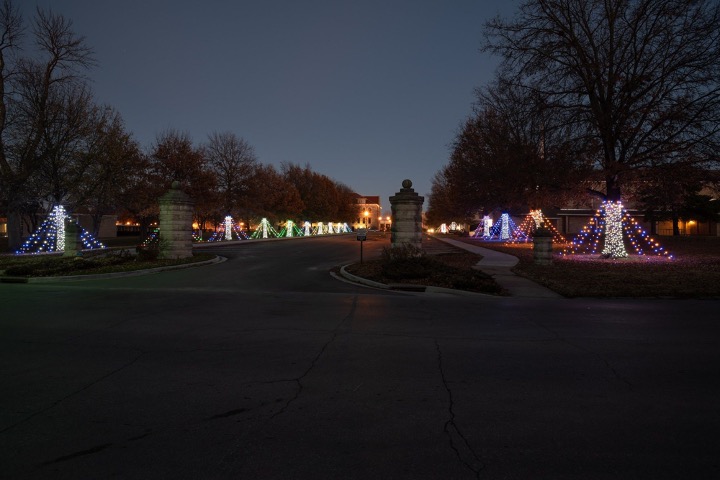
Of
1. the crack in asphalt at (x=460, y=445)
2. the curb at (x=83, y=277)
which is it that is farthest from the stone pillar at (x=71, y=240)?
the crack in asphalt at (x=460, y=445)

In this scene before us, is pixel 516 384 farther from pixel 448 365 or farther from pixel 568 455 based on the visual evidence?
pixel 568 455

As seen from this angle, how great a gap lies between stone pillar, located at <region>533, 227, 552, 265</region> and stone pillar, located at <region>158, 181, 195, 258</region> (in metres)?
16.4

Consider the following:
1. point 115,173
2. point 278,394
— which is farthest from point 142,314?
point 115,173

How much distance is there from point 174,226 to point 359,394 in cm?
1954

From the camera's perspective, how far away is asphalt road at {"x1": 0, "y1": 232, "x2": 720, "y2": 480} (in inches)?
131

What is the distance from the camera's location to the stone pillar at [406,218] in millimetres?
18047

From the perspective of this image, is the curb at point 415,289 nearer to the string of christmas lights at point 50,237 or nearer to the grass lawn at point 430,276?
the grass lawn at point 430,276

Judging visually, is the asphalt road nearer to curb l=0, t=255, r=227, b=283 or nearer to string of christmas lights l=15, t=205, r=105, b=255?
curb l=0, t=255, r=227, b=283

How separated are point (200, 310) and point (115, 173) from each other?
26121 mm

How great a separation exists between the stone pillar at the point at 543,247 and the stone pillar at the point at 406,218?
509 centimetres

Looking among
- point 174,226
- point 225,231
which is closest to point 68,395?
point 174,226

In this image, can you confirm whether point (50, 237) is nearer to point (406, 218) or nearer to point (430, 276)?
point (406, 218)

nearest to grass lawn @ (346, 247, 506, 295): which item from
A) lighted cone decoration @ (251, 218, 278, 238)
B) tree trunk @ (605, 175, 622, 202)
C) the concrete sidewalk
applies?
the concrete sidewalk

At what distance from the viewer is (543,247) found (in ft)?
61.3
